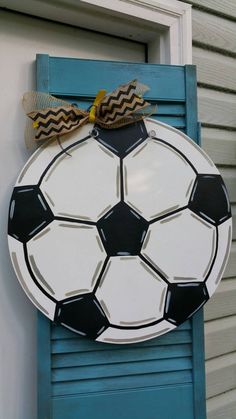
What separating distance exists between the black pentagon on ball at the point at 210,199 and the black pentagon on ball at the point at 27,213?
17.4 inches

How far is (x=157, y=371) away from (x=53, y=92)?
873mm

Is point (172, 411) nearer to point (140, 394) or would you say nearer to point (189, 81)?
point (140, 394)

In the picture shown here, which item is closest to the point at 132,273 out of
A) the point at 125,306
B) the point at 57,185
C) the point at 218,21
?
the point at 125,306

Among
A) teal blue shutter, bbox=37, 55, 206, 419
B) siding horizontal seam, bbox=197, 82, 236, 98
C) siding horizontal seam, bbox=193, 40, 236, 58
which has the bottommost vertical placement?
teal blue shutter, bbox=37, 55, 206, 419

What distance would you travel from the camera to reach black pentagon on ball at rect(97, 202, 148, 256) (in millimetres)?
1042

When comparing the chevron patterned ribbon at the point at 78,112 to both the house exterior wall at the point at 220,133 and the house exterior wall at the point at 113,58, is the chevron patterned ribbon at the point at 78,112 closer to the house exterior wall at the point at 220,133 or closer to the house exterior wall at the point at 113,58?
the house exterior wall at the point at 113,58

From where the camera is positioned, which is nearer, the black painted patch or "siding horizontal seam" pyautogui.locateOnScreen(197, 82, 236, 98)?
the black painted patch

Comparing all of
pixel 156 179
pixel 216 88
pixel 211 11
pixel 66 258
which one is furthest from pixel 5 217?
pixel 211 11

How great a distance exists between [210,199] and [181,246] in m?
0.18

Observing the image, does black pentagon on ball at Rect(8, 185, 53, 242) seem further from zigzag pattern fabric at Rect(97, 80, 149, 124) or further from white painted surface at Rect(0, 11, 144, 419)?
zigzag pattern fabric at Rect(97, 80, 149, 124)

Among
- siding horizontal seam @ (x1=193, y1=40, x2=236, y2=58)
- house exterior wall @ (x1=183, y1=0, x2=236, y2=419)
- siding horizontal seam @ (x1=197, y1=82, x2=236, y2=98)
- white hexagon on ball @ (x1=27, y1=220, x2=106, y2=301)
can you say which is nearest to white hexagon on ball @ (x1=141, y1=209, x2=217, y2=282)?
white hexagon on ball @ (x1=27, y1=220, x2=106, y2=301)

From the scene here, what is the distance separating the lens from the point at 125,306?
1046 millimetres

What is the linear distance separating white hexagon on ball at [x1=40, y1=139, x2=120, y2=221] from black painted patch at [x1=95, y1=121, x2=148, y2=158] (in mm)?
21

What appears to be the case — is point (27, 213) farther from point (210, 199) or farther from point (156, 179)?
point (210, 199)
